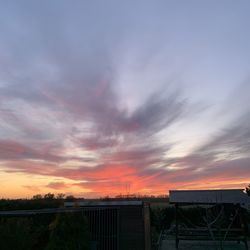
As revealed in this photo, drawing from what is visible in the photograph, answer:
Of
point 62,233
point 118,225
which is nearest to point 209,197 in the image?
point 118,225

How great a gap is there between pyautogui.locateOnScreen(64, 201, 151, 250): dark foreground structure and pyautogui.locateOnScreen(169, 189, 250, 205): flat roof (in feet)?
17.7

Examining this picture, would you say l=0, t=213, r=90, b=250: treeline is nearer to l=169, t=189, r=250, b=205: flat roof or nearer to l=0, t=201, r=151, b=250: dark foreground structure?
l=0, t=201, r=151, b=250: dark foreground structure

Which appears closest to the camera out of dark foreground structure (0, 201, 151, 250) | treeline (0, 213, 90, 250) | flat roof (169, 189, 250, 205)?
treeline (0, 213, 90, 250)

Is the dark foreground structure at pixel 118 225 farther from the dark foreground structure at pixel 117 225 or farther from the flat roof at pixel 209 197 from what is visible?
the flat roof at pixel 209 197

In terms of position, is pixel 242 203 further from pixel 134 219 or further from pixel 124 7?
pixel 124 7

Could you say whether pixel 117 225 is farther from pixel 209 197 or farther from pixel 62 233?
pixel 209 197

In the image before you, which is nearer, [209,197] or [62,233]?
[62,233]

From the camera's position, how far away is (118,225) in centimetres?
1388

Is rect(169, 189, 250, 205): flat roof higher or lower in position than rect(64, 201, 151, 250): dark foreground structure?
higher

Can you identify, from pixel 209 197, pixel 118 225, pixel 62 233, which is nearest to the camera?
pixel 62 233

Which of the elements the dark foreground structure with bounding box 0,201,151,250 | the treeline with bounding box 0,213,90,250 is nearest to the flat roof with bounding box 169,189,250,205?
the dark foreground structure with bounding box 0,201,151,250

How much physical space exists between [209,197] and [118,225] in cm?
806

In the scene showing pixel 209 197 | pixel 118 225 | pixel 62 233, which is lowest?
A: pixel 62 233

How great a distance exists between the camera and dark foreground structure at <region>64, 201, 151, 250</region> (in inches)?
539
